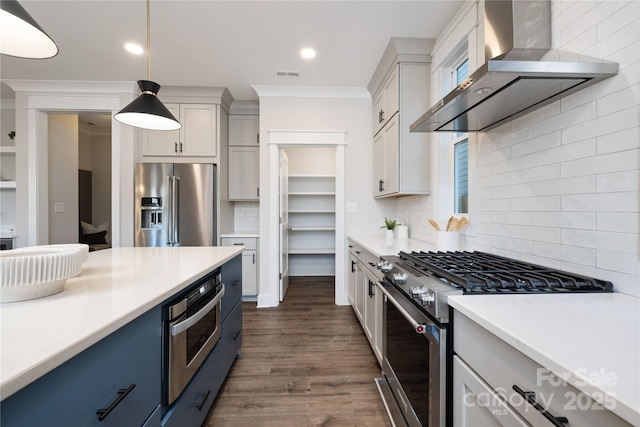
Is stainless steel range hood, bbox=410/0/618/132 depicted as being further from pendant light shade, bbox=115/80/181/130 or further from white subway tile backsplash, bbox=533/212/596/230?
pendant light shade, bbox=115/80/181/130

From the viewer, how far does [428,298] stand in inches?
38.4

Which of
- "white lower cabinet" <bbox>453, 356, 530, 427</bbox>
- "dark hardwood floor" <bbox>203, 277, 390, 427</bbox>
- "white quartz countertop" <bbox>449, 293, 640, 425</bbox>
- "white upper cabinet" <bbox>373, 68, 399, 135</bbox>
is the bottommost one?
"dark hardwood floor" <bbox>203, 277, 390, 427</bbox>

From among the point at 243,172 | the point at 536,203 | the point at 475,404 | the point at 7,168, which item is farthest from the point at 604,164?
the point at 7,168

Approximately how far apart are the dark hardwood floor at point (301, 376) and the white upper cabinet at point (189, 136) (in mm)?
2224

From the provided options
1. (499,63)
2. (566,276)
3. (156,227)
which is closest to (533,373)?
(566,276)

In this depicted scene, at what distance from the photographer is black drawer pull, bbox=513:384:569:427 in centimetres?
54

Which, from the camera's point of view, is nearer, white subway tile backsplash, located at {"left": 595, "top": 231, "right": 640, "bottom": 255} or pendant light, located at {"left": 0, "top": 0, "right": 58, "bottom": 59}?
white subway tile backsplash, located at {"left": 595, "top": 231, "right": 640, "bottom": 255}

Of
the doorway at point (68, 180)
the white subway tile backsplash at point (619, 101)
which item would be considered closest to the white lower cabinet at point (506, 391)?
the white subway tile backsplash at point (619, 101)

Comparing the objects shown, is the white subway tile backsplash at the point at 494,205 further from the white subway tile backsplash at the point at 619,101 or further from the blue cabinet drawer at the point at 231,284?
the blue cabinet drawer at the point at 231,284

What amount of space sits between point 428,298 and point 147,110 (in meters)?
1.85

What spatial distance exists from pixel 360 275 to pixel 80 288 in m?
2.06

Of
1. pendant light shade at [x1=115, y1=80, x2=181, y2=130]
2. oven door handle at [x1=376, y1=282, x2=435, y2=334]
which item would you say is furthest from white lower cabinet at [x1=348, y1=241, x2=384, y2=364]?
pendant light shade at [x1=115, y1=80, x2=181, y2=130]

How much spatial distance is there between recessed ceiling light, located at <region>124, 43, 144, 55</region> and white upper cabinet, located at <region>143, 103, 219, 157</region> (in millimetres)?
813

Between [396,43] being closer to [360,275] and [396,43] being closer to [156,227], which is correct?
[360,275]
